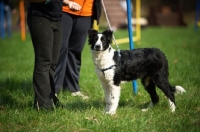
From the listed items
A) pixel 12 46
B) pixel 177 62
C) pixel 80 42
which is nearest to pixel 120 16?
pixel 12 46

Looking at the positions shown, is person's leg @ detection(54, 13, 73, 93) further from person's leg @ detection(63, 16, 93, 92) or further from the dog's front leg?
the dog's front leg

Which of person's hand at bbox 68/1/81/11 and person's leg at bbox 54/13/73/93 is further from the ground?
person's hand at bbox 68/1/81/11

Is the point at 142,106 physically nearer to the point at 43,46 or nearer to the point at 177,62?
the point at 43,46

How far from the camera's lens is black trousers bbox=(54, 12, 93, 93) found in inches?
206

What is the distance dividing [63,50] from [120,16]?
17.4m

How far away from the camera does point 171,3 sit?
28828 millimetres

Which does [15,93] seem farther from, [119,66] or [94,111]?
[119,66]

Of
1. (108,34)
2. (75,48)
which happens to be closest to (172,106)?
(108,34)

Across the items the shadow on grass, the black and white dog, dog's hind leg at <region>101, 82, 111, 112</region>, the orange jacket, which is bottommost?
the shadow on grass

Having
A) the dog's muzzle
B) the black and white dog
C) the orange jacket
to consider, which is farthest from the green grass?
the orange jacket

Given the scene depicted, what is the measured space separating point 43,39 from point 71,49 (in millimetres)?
1435

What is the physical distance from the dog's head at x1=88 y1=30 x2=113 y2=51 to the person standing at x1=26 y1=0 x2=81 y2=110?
49cm

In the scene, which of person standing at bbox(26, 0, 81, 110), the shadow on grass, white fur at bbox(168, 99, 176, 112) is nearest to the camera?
person standing at bbox(26, 0, 81, 110)

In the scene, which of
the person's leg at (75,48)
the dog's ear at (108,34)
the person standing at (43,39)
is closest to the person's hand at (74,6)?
the person's leg at (75,48)
